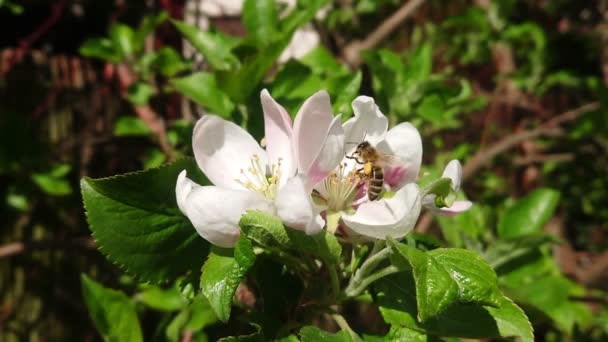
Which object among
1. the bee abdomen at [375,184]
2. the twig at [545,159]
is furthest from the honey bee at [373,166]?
the twig at [545,159]

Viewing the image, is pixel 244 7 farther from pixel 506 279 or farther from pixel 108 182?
pixel 506 279

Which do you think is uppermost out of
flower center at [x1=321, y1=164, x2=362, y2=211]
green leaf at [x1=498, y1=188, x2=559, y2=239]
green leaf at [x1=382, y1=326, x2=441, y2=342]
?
flower center at [x1=321, y1=164, x2=362, y2=211]

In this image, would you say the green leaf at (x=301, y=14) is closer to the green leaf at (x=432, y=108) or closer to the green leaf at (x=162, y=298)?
the green leaf at (x=432, y=108)

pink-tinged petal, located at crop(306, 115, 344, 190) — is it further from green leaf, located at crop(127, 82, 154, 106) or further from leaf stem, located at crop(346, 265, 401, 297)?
green leaf, located at crop(127, 82, 154, 106)

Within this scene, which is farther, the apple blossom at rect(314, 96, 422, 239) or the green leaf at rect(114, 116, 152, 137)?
the green leaf at rect(114, 116, 152, 137)

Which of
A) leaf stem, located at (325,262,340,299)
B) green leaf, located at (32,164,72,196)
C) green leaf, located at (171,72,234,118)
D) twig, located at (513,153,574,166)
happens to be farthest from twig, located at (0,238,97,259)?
twig, located at (513,153,574,166)

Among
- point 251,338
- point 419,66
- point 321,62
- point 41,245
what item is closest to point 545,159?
point 419,66
